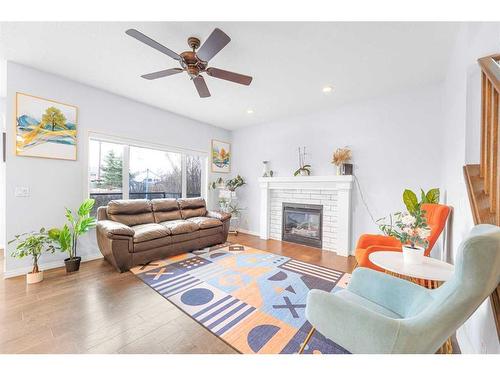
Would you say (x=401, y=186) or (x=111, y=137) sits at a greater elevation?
(x=111, y=137)

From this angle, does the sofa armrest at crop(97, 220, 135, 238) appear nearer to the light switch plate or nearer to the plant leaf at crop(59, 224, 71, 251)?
the plant leaf at crop(59, 224, 71, 251)

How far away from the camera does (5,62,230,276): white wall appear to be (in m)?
2.61

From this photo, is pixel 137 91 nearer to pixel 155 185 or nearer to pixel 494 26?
pixel 155 185

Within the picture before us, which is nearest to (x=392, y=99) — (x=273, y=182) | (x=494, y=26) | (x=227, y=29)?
(x=494, y=26)

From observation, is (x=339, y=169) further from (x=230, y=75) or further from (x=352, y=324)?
(x=352, y=324)

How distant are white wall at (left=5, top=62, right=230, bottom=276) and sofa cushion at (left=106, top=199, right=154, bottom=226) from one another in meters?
0.48

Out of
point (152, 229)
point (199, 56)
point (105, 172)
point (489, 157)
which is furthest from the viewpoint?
point (105, 172)

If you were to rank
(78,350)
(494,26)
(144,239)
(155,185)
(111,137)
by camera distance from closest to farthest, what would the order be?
(494,26) → (78,350) → (144,239) → (111,137) → (155,185)

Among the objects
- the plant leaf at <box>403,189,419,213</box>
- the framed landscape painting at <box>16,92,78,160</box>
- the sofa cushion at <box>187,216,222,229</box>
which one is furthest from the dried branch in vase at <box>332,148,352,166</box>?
the framed landscape painting at <box>16,92,78,160</box>

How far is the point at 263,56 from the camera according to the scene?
7.70 feet

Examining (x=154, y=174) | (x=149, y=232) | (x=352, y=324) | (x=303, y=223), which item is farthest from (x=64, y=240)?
(x=303, y=223)

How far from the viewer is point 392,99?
3297mm

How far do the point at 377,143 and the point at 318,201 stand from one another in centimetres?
142
